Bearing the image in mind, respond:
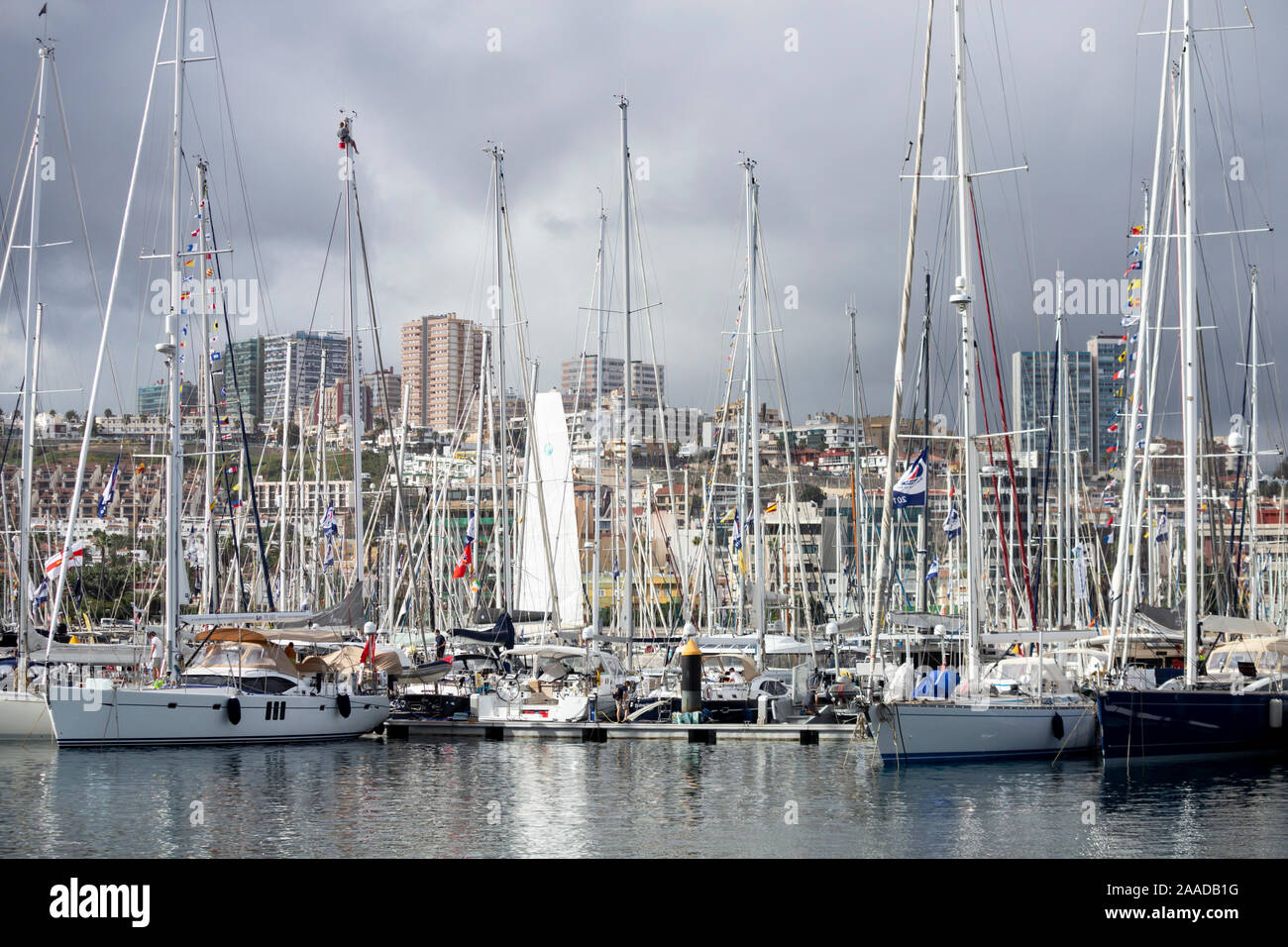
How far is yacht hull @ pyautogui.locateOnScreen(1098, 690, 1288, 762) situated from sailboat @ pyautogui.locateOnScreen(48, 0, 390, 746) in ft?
65.2

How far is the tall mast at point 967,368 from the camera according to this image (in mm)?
29078

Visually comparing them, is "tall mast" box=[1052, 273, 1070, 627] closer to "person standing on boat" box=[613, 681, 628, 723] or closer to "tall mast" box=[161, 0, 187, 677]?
"person standing on boat" box=[613, 681, 628, 723]

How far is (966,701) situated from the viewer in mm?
29812

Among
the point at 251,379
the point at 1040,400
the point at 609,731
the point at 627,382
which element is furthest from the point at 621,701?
the point at 251,379

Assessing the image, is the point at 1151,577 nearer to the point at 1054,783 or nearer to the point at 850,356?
the point at 850,356

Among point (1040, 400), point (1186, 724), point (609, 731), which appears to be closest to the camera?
point (1186, 724)

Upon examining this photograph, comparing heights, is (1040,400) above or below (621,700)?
above

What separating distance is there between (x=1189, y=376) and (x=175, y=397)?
81.3ft

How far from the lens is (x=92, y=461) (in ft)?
431

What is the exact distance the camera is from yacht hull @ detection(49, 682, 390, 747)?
32.8 metres

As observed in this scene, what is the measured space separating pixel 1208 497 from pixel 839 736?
17915 millimetres

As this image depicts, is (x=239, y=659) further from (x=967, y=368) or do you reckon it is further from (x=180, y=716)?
(x=967, y=368)

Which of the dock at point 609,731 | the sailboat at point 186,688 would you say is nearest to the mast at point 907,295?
the dock at point 609,731

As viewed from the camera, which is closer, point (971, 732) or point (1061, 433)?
point (971, 732)
